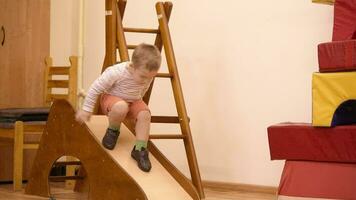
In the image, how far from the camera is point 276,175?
399 cm

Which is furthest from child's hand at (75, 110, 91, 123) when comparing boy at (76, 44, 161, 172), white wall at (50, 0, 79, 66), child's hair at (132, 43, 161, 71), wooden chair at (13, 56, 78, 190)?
white wall at (50, 0, 79, 66)

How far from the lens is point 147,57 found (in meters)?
3.12

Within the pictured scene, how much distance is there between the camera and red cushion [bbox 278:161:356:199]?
10.2 ft

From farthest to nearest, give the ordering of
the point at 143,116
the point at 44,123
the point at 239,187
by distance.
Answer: the point at 44,123
the point at 239,187
the point at 143,116

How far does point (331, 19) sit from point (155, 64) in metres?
1.29

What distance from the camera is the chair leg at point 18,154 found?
13.6 feet

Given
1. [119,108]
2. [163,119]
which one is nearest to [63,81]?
[163,119]

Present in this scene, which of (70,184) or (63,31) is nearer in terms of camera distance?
(70,184)

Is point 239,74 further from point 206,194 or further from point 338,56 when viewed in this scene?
point 338,56

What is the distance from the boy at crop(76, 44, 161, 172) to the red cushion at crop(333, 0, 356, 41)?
102 cm

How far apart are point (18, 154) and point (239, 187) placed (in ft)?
5.00

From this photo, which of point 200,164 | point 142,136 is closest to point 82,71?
point 200,164

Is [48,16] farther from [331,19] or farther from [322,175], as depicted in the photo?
[322,175]

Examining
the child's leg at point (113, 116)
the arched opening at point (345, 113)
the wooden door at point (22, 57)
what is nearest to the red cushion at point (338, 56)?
the arched opening at point (345, 113)
